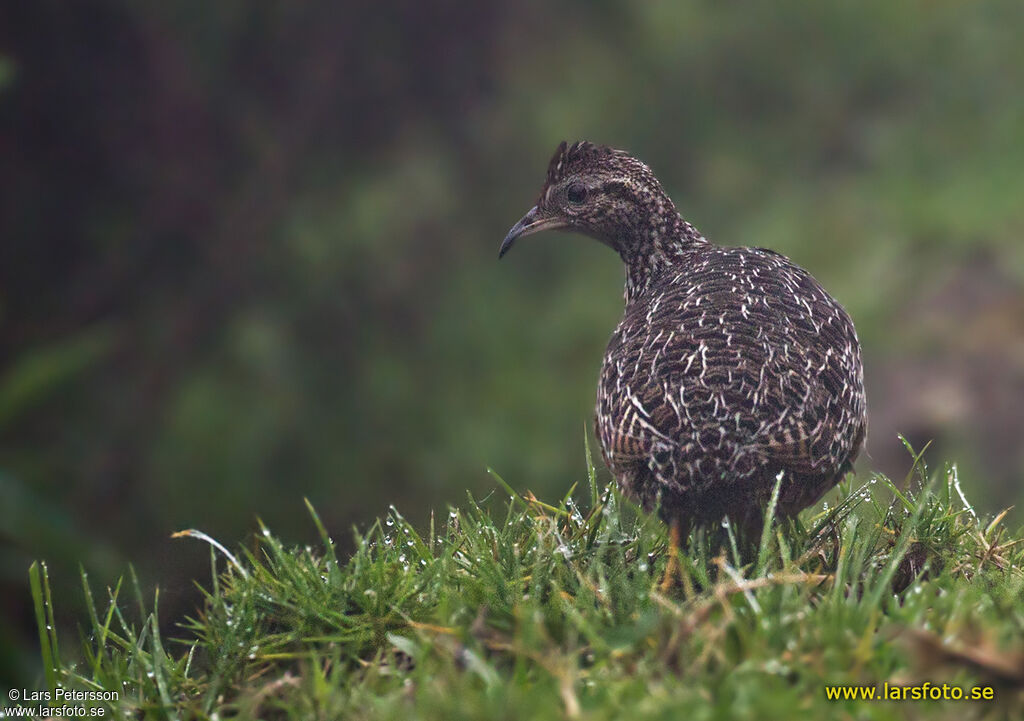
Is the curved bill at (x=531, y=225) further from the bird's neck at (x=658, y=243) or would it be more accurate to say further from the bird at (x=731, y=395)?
the bird at (x=731, y=395)

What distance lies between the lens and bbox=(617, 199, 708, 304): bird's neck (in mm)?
6258

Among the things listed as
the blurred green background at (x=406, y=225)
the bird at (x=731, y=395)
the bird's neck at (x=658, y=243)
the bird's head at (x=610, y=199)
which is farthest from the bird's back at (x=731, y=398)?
the blurred green background at (x=406, y=225)

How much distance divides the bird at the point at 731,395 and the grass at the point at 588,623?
159mm

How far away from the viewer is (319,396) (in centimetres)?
1039

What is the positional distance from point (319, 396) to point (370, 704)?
7.11m

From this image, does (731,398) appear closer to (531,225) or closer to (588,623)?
(588,623)

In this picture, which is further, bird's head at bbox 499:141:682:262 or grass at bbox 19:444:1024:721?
bird's head at bbox 499:141:682:262

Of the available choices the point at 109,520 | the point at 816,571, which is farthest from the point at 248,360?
the point at 816,571

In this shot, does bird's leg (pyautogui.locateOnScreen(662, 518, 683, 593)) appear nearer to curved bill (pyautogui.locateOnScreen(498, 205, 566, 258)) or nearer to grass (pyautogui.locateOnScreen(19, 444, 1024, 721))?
grass (pyautogui.locateOnScreen(19, 444, 1024, 721))

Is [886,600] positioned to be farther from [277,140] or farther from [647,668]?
[277,140]

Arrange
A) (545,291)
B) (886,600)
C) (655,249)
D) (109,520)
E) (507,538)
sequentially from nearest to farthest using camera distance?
(886,600), (507,538), (655,249), (109,520), (545,291)

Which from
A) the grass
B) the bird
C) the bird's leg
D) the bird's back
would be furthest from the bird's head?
the bird's leg

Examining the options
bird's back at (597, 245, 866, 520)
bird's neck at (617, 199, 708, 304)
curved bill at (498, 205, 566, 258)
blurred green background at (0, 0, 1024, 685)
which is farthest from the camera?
blurred green background at (0, 0, 1024, 685)

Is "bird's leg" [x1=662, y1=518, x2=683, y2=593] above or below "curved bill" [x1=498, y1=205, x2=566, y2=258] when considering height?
below
